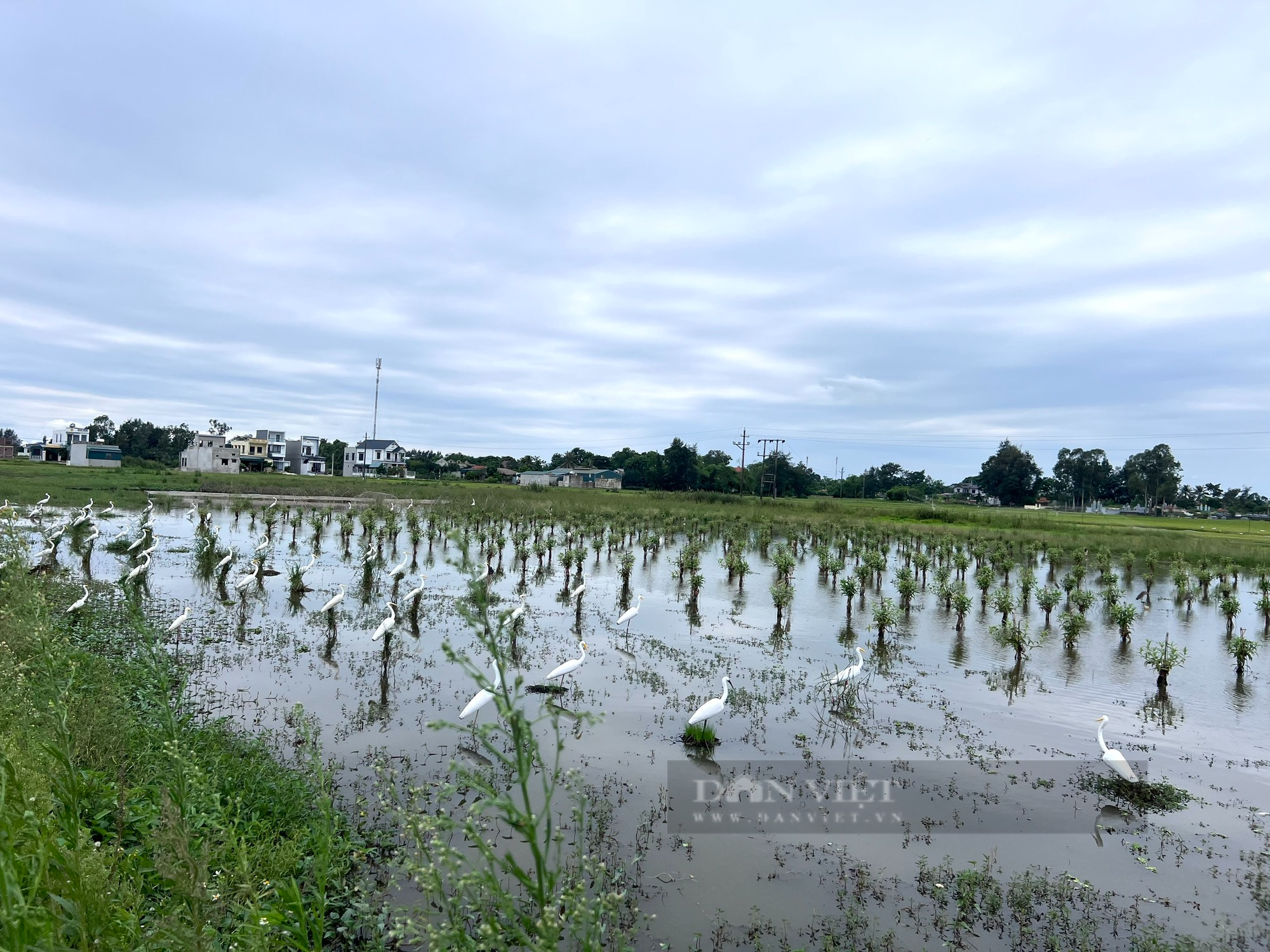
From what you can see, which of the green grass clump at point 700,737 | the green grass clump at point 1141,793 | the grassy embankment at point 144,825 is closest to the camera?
the grassy embankment at point 144,825

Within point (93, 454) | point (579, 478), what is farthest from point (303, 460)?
point (579, 478)

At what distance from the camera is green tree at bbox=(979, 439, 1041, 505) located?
113938 mm

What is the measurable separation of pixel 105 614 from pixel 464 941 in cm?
1421

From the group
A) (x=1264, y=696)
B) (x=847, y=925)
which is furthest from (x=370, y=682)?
(x=1264, y=696)

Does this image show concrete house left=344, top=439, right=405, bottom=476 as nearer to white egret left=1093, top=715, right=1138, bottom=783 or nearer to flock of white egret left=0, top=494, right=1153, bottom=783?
flock of white egret left=0, top=494, right=1153, bottom=783

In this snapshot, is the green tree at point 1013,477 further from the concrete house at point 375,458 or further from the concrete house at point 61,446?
the concrete house at point 61,446

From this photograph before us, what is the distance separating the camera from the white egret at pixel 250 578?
16.7 meters

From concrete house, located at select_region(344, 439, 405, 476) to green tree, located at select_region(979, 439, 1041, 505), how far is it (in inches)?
3798

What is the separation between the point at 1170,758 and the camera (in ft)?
34.3

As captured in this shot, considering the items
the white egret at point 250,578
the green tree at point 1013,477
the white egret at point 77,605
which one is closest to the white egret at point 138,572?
the white egret at point 77,605

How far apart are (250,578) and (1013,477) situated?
121 metres

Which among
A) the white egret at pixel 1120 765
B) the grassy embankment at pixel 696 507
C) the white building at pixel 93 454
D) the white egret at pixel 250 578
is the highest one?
the white building at pixel 93 454

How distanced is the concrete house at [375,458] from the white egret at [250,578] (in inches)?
3441

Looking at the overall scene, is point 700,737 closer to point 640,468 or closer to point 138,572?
point 138,572
